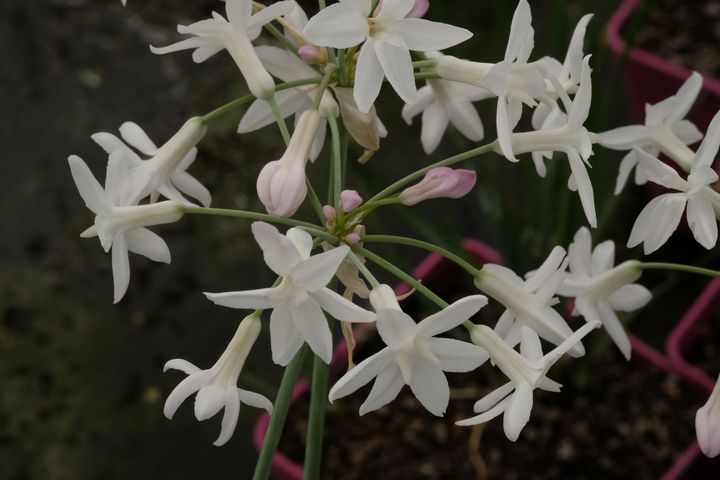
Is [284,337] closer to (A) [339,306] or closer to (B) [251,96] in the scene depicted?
(A) [339,306]

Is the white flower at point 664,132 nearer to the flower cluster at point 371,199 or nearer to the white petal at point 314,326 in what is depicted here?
the flower cluster at point 371,199

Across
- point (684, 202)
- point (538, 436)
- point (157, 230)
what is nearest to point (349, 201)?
point (684, 202)

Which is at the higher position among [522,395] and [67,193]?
[522,395]

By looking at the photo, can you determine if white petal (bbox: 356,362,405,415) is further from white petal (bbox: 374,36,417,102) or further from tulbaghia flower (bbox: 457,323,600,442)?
white petal (bbox: 374,36,417,102)

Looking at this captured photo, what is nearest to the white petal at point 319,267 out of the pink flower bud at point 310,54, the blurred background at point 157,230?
the pink flower bud at point 310,54

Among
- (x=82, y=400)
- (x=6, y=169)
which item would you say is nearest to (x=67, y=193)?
(x=6, y=169)

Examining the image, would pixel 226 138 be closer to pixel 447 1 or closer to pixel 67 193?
pixel 67 193

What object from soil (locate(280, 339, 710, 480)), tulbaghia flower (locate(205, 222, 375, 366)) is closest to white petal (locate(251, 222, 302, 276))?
tulbaghia flower (locate(205, 222, 375, 366))
